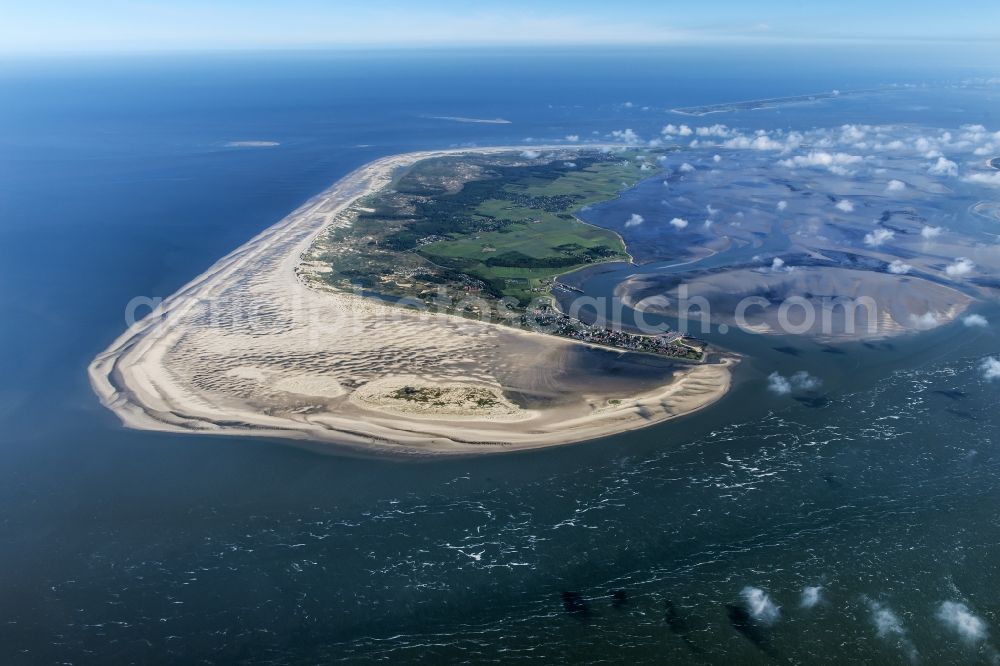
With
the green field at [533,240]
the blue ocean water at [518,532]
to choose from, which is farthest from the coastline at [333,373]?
the green field at [533,240]

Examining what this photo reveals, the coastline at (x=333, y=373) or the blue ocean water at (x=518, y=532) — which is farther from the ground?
the coastline at (x=333, y=373)

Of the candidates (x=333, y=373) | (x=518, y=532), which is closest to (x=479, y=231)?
(x=333, y=373)

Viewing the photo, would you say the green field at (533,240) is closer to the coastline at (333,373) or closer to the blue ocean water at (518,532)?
the coastline at (333,373)

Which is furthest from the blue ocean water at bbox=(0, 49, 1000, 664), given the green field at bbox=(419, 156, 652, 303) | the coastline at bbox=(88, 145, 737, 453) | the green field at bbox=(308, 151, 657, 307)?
the green field at bbox=(419, 156, 652, 303)

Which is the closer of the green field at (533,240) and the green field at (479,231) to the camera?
the green field at (479,231)

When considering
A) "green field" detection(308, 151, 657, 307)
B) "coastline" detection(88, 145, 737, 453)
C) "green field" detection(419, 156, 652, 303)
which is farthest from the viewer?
"green field" detection(419, 156, 652, 303)

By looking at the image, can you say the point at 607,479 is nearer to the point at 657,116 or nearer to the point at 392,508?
the point at 392,508

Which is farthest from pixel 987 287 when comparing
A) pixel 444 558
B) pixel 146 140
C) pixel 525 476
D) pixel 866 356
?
pixel 146 140

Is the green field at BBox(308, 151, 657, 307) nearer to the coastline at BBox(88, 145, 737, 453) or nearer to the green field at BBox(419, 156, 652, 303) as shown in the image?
the green field at BBox(419, 156, 652, 303)
